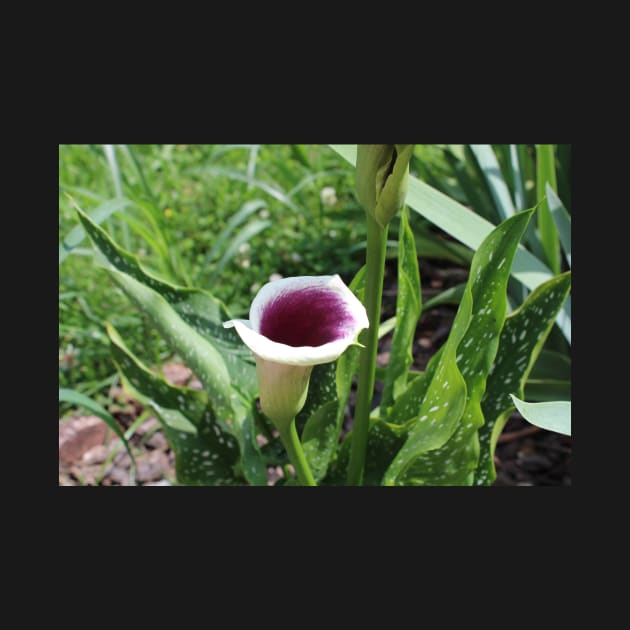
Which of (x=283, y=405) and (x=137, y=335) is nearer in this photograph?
(x=283, y=405)

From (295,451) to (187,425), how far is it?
181 mm

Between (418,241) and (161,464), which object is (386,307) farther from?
(161,464)

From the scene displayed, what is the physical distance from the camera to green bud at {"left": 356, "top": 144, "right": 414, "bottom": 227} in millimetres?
581

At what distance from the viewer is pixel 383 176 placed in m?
0.59

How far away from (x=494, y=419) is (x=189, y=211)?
3.06 ft

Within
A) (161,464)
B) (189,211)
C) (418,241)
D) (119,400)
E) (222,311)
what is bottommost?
(161,464)

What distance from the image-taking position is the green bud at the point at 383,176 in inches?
22.9

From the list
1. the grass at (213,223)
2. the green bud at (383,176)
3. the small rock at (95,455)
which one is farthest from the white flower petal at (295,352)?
the small rock at (95,455)

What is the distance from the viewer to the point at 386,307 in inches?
54.1

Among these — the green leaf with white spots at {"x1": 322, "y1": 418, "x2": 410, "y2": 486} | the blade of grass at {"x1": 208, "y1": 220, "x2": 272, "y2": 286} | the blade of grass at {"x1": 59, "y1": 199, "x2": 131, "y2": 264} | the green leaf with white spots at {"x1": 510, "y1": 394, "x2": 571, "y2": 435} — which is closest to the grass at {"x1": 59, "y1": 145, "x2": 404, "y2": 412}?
the blade of grass at {"x1": 208, "y1": 220, "x2": 272, "y2": 286}

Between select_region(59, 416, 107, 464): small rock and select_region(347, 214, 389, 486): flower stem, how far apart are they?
0.57 metres

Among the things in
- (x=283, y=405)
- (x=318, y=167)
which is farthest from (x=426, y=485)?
(x=318, y=167)

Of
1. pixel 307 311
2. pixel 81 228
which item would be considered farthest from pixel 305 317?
pixel 81 228

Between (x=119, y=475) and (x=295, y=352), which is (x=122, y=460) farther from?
(x=295, y=352)
